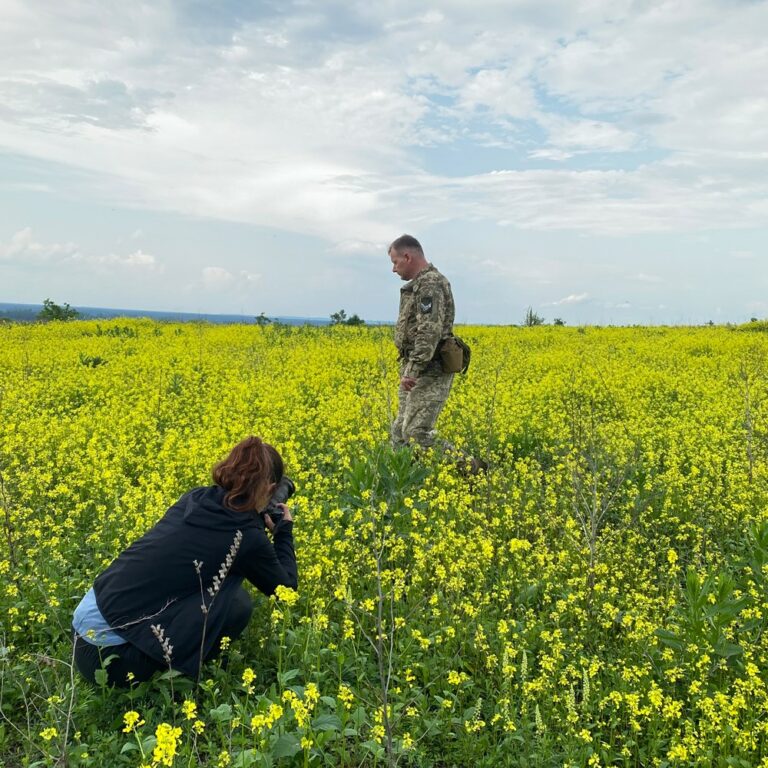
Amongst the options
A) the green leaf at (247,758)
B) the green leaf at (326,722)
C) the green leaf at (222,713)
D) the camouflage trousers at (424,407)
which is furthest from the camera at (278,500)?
the camouflage trousers at (424,407)

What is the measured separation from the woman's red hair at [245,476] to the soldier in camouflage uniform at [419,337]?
11.7ft

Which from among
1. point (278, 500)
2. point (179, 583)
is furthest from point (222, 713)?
point (278, 500)

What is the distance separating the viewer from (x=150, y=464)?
6945 millimetres

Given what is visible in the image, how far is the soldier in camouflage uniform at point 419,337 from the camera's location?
22.7 ft

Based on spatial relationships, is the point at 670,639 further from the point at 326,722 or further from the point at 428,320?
the point at 428,320

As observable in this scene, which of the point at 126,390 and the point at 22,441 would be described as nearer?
the point at 22,441

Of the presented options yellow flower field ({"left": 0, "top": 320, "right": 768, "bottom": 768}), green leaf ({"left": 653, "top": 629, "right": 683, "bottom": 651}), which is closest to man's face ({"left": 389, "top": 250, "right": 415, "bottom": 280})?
yellow flower field ({"left": 0, "top": 320, "right": 768, "bottom": 768})

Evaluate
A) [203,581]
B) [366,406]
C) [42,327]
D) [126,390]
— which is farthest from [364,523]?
[42,327]

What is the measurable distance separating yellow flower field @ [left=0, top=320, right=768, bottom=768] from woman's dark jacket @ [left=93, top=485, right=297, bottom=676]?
25cm

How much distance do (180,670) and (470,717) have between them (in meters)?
1.63

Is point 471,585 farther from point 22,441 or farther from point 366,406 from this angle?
point 22,441

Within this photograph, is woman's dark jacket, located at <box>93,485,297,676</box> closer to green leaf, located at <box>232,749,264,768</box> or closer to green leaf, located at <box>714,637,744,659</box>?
green leaf, located at <box>232,749,264,768</box>

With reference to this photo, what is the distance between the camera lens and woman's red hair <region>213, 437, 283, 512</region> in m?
3.58

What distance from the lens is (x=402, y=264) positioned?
7023 mm
